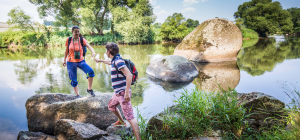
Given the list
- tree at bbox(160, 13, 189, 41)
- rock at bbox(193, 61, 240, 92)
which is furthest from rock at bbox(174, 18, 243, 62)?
tree at bbox(160, 13, 189, 41)

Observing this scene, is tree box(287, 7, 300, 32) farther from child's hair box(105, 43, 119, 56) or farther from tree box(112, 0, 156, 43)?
child's hair box(105, 43, 119, 56)

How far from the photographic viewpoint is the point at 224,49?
11.5 meters

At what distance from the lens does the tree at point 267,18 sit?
129 feet

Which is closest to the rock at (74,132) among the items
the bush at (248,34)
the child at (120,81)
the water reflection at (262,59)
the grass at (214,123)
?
the child at (120,81)

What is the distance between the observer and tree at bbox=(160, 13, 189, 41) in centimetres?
2948

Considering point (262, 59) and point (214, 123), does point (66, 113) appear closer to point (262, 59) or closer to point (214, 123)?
point (214, 123)

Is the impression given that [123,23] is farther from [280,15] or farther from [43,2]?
[280,15]

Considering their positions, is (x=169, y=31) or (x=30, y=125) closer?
(x=30, y=125)

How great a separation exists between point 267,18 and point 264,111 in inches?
1800

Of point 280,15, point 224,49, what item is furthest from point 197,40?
point 280,15

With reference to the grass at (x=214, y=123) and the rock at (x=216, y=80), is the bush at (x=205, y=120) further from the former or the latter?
the rock at (x=216, y=80)

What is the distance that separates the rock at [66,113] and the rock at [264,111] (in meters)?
2.61

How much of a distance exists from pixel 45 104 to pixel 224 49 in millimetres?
10326

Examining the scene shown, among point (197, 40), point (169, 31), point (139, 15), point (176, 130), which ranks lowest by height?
point (176, 130)
